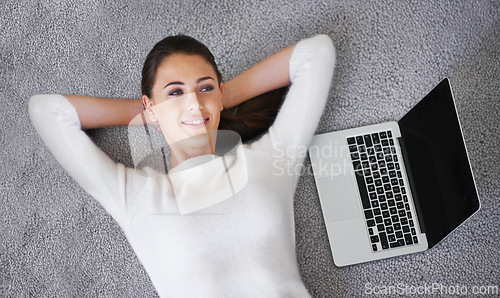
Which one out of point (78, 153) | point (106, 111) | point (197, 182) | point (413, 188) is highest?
point (106, 111)

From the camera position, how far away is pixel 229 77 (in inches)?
41.8

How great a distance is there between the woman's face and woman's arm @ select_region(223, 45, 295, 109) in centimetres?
11

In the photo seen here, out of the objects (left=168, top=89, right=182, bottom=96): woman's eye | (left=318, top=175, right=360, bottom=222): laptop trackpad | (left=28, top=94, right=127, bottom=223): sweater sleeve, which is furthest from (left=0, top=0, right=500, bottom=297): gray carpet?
(left=168, top=89, right=182, bottom=96): woman's eye

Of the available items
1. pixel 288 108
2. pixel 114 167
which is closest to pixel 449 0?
pixel 288 108

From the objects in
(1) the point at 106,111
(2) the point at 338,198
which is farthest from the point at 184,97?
(2) the point at 338,198

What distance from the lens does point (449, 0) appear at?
1.12 m

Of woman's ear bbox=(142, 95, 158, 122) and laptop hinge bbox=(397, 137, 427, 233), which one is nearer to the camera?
woman's ear bbox=(142, 95, 158, 122)

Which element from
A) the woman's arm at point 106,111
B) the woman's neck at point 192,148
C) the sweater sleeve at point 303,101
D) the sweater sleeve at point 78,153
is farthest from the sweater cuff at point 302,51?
the sweater sleeve at point 78,153

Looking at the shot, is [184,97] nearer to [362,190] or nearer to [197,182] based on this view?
[197,182]

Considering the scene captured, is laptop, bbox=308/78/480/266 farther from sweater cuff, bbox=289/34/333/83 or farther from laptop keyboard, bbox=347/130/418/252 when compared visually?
sweater cuff, bbox=289/34/333/83

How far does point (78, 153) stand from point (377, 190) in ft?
2.44

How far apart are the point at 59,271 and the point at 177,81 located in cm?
Result: 60

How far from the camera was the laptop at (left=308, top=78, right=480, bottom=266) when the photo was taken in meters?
0.99

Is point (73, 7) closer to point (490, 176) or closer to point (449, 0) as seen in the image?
point (449, 0)
